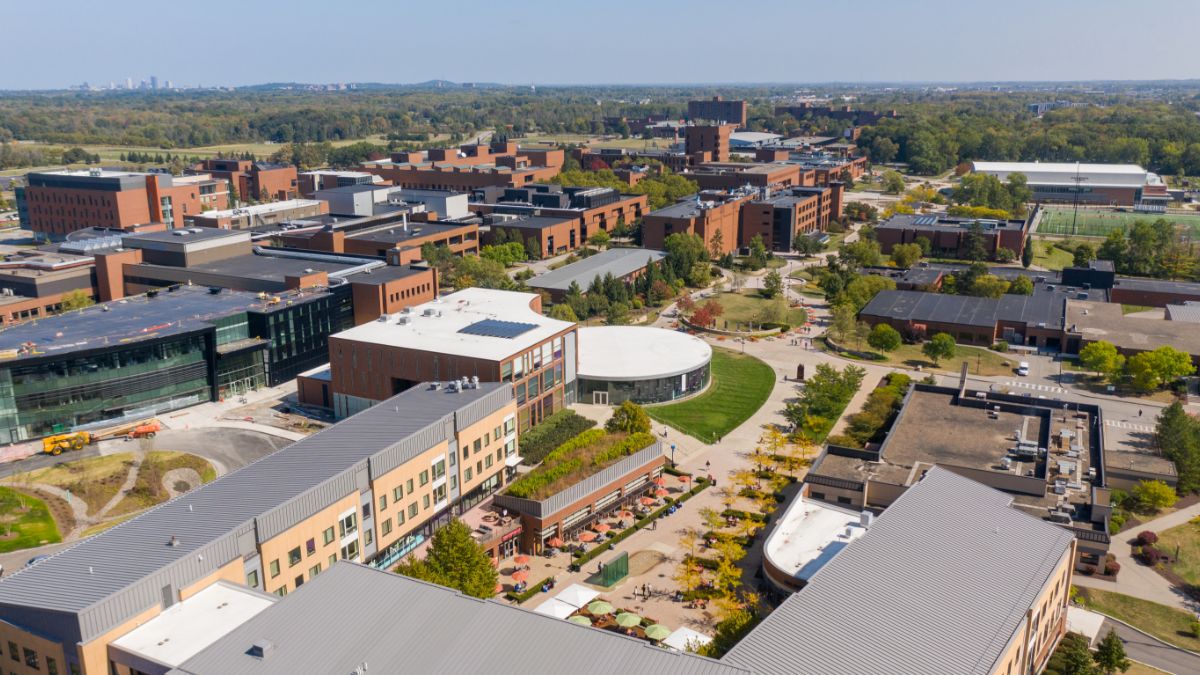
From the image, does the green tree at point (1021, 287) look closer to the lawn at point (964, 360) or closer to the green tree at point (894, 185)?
the lawn at point (964, 360)

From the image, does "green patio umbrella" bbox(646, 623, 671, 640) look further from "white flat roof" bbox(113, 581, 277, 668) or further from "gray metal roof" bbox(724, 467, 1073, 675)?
"white flat roof" bbox(113, 581, 277, 668)

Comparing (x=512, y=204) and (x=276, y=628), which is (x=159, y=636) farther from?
(x=512, y=204)

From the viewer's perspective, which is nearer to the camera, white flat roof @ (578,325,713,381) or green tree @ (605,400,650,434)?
green tree @ (605,400,650,434)

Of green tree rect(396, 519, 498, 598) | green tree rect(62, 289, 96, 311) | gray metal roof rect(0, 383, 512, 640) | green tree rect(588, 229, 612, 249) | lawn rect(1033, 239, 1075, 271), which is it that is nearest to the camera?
gray metal roof rect(0, 383, 512, 640)

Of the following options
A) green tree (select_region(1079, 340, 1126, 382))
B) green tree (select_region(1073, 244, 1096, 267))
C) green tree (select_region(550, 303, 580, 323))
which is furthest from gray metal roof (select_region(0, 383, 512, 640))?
green tree (select_region(1073, 244, 1096, 267))

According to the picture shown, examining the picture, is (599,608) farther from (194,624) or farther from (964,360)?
(964,360)

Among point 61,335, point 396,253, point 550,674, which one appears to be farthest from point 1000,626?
point 396,253
